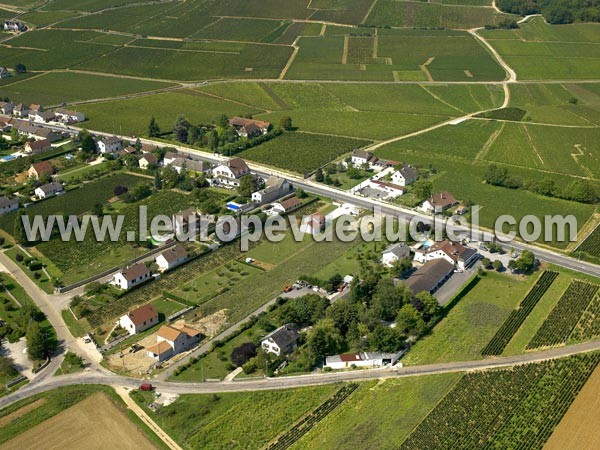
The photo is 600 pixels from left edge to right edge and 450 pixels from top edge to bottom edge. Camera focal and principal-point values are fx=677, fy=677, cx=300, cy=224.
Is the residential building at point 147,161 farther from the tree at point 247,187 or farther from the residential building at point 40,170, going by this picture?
the tree at point 247,187

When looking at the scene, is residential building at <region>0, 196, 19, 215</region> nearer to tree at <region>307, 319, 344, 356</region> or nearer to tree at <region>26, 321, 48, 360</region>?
tree at <region>26, 321, 48, 360</region>

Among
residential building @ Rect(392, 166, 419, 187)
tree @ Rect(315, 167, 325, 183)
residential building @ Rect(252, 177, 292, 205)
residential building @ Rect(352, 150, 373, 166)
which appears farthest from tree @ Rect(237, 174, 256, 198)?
residential building @ Rect(392, 166, 419, 187)

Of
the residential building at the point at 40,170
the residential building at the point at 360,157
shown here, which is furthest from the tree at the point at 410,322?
the residential building at the point at 40,170

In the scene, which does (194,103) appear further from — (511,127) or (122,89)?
(511,127)

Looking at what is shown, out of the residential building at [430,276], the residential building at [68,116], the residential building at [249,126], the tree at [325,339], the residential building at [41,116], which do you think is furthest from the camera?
the residential building at [68,116]

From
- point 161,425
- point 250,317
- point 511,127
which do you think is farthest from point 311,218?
point 511,127

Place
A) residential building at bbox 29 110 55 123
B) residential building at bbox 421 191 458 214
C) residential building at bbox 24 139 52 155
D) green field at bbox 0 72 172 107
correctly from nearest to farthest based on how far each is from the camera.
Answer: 1. residential building at bbox 421 191 458 214
2. residential building at bbox 24 139 52 155
3. residential building at bbox 29 110 55 123
4. green field at bbox 0 72 172 107
